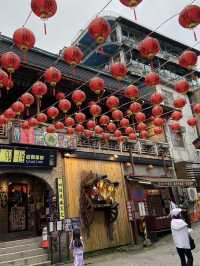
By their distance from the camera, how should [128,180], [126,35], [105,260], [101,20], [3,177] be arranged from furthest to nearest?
1. [126,35]
2. [128,180]
3. [3,177]
4. [105,260]
5. [101,20]

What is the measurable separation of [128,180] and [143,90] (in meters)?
9.54

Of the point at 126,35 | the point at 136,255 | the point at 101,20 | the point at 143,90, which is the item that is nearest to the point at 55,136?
the point at 136,255

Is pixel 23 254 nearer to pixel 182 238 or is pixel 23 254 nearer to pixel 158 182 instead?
pixel 182 238

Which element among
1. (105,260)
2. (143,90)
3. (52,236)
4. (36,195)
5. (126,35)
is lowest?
(105,260)

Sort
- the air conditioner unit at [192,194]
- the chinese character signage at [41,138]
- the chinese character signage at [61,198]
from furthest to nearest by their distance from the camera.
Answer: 1. the air conditioner unit at [192,194]
2. the chinese character signage at [61,198]
3. the chinese character signage at [41,138]

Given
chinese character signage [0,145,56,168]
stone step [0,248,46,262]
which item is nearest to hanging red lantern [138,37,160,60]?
chinese character signage [0,145,56,168]

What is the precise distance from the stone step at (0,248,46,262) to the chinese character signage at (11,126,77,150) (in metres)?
4.88

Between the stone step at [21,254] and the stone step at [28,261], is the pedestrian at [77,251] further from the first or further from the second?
the stone step at [21,254]

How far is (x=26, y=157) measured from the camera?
1253 cm

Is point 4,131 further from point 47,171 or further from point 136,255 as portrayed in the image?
point 136,255

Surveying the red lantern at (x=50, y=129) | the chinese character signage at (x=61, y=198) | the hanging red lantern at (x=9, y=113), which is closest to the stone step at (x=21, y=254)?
the chinese character signage at (x=61, y=198)

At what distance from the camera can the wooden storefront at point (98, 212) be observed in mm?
13619

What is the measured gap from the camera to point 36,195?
1559cm

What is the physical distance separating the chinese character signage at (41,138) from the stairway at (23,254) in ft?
15.5
